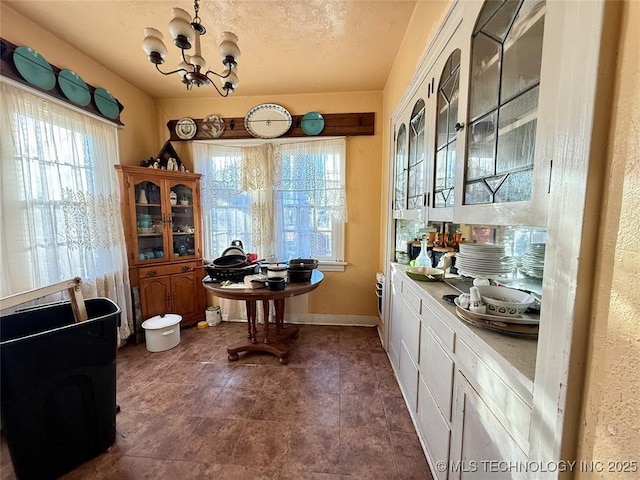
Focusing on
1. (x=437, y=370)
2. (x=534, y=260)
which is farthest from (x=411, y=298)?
(x=534, y=260)

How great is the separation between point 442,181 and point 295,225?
2.05 metres

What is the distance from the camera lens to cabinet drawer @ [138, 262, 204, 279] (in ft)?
8.96

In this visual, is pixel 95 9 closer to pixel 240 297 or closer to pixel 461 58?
pixel 240 297

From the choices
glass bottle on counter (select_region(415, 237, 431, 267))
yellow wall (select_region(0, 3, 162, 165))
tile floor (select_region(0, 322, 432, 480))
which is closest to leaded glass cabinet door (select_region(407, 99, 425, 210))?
glass bottle on counter (select_region(415, 237, 431, 267))

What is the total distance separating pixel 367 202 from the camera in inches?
122

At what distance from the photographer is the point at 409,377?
1.75 metres

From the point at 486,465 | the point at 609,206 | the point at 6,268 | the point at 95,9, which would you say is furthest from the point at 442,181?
the point at 6,268

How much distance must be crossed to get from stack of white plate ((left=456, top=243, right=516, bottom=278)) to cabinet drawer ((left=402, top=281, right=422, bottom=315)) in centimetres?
41

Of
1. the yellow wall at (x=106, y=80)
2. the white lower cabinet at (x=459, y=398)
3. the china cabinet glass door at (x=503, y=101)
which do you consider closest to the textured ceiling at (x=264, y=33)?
the yellow wall at (x=106, y=80)

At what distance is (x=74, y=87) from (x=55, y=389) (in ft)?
7.63

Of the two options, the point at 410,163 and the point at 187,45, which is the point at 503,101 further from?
the point at 187,45

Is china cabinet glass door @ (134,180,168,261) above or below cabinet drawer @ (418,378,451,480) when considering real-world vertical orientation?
above

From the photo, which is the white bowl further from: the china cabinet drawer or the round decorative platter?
the round decorative platter

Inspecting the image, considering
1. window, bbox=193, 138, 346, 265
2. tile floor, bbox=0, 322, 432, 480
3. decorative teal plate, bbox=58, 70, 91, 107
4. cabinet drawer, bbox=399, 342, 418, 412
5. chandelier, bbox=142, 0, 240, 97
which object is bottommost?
tile floor, bbox=0, 322, 432, 480
